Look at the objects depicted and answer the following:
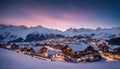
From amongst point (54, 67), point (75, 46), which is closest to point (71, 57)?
point (75, 46)

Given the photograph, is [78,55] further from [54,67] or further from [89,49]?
[54,67]

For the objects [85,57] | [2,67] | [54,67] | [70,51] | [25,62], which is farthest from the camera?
[70,51]

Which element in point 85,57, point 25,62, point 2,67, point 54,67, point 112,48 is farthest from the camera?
point 112,48

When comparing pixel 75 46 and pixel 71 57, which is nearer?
pixel 71 57

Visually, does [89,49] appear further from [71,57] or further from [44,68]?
[44,68]

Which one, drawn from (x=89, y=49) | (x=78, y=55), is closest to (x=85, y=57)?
(x=78, y=55)

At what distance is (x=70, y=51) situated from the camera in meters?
33.2

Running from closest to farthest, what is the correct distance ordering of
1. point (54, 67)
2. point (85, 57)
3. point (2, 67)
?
point (2, 67) < point (54, 67) < point (85, 57)

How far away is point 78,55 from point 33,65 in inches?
1158

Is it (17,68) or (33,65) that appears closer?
(17,68)

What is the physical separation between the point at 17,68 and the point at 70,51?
3064 cm

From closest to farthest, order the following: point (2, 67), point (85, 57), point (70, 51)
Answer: point (2, 67) → point (85, 57) → point (70, 51)

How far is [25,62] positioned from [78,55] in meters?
29.5

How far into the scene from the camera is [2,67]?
2.63 metres
